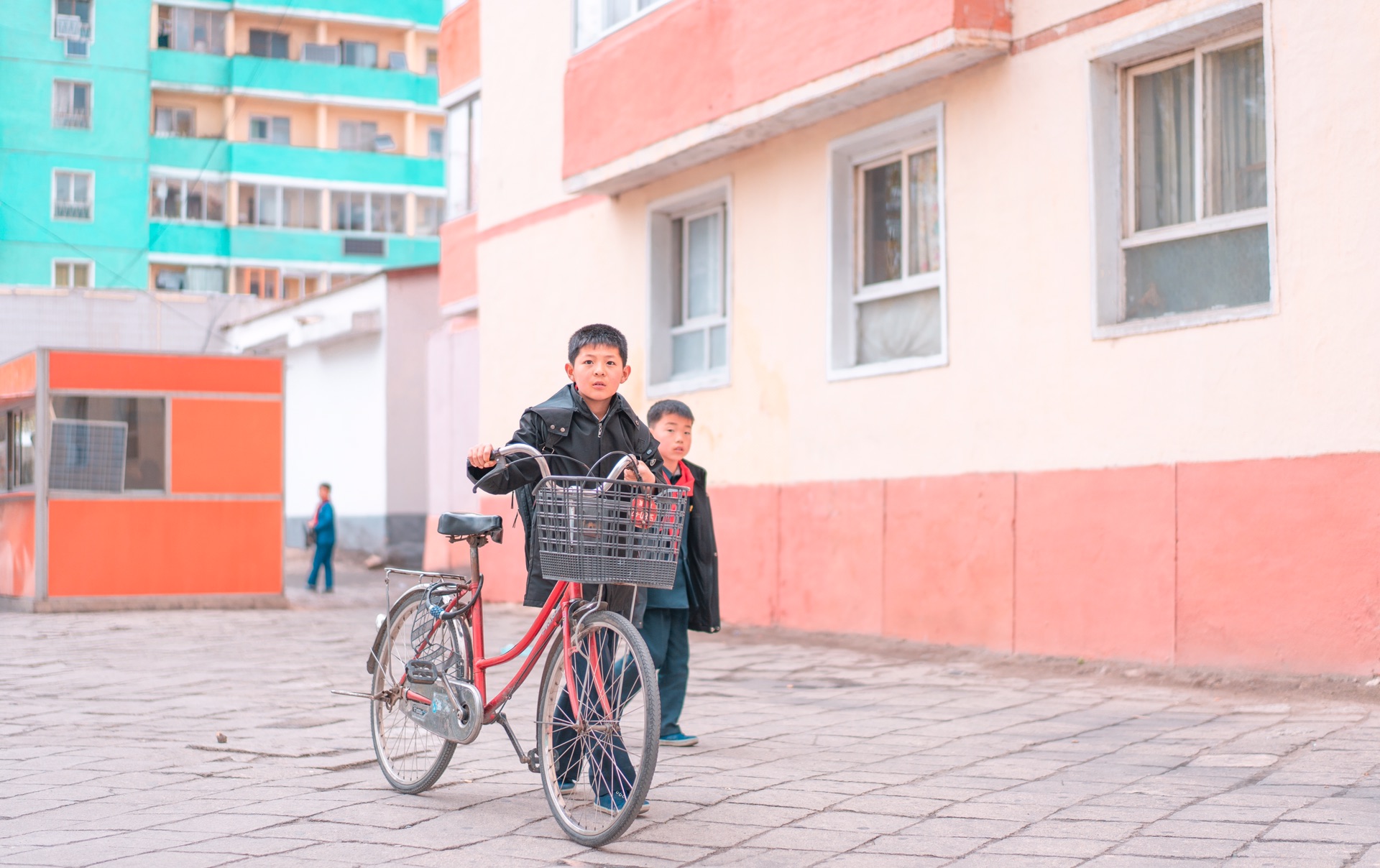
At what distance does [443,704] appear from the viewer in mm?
5477

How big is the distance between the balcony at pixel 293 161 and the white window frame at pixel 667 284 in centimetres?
3722

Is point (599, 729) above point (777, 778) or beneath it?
above

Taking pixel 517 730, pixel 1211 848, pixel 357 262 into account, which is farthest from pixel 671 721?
pixel 357 262

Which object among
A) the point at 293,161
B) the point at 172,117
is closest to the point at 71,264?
the point at 172,117

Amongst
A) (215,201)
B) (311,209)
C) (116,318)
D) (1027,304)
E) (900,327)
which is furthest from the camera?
(311,209)

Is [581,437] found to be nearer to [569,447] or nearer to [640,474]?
[569,447]

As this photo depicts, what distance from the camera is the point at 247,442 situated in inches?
639

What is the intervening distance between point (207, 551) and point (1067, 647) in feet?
31.6

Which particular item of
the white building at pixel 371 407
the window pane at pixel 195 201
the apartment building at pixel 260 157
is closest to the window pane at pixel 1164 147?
the white building at pixel 371 407

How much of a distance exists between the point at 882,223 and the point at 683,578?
6233 mm

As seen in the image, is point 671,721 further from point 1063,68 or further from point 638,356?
point 638,356

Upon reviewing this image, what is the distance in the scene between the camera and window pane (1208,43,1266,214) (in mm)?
9180

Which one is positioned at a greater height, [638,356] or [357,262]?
[357,262]

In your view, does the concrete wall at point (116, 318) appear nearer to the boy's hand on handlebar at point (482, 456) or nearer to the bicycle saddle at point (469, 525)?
the bicycle saddle at point (469, 525)
